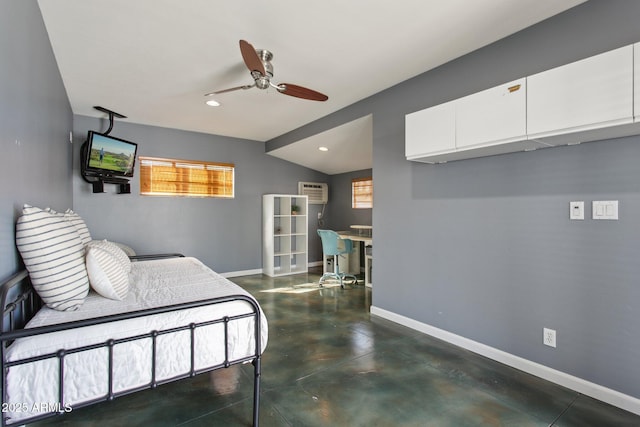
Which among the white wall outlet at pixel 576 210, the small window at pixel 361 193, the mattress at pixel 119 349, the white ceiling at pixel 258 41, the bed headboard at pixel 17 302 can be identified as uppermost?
the white ceiling at pixel 258 41

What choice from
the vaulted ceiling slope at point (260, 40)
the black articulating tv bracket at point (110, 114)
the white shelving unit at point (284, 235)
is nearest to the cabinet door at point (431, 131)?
the vaulted ceiling slope at point (260, 40)

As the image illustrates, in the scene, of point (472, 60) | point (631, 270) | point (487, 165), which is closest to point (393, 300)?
point (487, 165)

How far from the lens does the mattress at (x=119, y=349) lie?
1.22 m

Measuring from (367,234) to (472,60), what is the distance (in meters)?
3.67

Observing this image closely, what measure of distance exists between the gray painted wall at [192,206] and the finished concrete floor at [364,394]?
2.96 metres

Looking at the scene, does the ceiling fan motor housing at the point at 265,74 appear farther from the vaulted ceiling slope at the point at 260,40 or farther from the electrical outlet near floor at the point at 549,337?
the electrical outlet near floor at the point at 549,337

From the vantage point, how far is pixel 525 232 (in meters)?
2.36

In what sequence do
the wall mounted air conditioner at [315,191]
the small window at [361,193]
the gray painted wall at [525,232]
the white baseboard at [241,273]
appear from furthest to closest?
the wall mounted air conditioner at [315,191]
the small window at [361,193]
the white baseboard at [241,273]
the gray painted wall at [525,232]

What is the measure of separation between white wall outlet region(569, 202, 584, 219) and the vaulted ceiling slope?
133cm

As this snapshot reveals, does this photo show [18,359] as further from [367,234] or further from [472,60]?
[367,234]

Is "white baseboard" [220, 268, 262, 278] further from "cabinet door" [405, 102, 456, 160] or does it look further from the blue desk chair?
"cabinet door" [405, 102, 456, 160]

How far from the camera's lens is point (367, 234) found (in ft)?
19.2

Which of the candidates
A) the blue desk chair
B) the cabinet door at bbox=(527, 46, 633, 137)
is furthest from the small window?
the cabinet door at bbox=(527, 46, 633, 137)

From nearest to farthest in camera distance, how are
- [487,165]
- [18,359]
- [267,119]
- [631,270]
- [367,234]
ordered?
[18,359]
[631,270]
[487,165]
[267,119]
[367,234]
